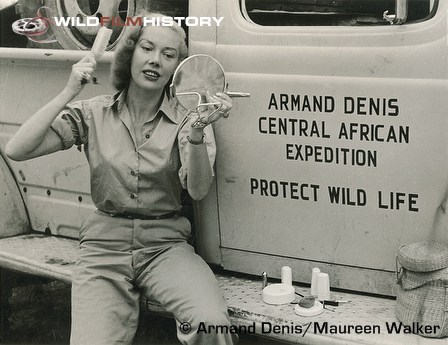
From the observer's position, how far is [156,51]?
274 cm

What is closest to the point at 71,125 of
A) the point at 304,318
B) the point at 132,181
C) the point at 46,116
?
the point at 46,116

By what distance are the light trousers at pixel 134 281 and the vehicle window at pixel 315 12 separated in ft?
Result: 2.75

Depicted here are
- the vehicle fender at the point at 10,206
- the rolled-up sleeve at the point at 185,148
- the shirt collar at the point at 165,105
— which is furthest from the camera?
the vehicle fender at the point at 10,206

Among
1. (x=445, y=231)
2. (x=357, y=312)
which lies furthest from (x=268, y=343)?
(x=445, y=231)

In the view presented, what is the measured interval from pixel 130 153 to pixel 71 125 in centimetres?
24

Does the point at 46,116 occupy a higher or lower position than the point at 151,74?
lower

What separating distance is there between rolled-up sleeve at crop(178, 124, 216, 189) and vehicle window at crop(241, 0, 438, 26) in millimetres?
475

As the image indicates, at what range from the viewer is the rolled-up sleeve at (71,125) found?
9.05 feet

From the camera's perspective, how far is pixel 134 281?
2.81 metres

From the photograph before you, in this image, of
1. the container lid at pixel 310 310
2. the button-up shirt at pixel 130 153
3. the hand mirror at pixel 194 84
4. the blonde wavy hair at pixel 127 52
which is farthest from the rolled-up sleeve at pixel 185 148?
the container lid at pixel 310 310

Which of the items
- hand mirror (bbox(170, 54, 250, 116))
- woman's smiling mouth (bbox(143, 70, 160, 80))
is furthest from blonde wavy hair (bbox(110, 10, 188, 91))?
hand mirror (bbox(170, 54, 250, 116))

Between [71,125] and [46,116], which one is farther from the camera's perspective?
[71,125]

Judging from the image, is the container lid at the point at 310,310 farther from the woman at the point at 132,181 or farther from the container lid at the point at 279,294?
the woman at the point at 132,181

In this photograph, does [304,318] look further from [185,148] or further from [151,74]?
[151,74]
